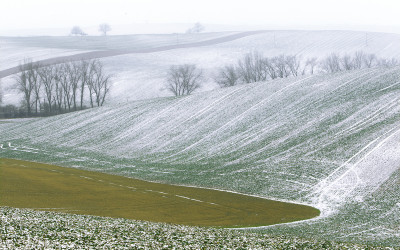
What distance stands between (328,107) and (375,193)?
75.2ft

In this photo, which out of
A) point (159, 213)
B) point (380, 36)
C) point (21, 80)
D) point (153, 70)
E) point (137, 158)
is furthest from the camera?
point (380, 36)

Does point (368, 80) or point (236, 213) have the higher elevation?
point (368, 80)

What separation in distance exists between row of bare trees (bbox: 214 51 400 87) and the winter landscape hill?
37268 millimetres

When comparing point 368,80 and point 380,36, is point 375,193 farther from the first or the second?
point 380,36

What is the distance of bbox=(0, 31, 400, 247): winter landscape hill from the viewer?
105 ft

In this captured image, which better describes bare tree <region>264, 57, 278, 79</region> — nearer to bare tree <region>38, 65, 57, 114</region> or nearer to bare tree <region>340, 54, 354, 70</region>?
bare tree <region>340, 54, 354, 70</region>

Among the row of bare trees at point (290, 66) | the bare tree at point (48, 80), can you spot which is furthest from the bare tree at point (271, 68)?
the bare tree at point (48, 80)

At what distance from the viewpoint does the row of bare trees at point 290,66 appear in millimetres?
113188

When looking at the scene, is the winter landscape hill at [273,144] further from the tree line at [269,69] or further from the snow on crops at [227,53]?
the snow on crops at [227,53]

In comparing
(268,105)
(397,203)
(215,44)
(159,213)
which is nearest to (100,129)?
(268,105)

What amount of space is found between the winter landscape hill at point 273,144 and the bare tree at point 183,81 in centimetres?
2900

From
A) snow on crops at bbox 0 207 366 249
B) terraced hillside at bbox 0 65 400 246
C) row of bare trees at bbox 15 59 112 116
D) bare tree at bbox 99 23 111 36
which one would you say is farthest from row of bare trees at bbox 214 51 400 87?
snow on crops at bbox 0 207 366 249

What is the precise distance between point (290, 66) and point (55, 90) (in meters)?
51.3

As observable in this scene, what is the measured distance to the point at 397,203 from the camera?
30.0 meters
